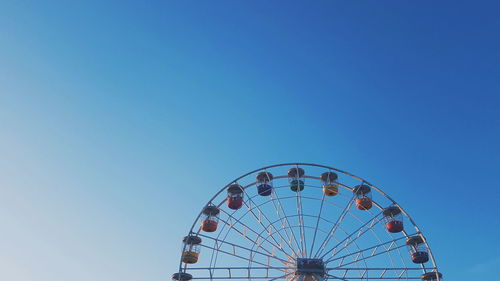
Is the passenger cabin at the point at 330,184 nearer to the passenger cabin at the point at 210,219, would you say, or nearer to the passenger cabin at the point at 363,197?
the passenger cabin at the point at 363,197

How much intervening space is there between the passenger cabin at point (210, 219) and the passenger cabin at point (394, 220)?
1065cm

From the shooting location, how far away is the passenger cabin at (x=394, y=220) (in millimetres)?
24406

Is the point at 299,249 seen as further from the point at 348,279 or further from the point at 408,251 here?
the point at 408,251

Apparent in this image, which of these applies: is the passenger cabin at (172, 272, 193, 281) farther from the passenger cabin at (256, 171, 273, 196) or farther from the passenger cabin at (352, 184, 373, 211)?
the passenger cabin at (352, 184, 373, 211)

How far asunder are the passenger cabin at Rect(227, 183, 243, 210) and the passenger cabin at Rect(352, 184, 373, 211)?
7453 millimetres

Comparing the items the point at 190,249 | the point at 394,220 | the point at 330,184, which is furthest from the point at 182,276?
the point at 394,220

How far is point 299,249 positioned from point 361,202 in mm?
5098

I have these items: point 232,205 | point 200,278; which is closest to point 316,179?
point 232,205

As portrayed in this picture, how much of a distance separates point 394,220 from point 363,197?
2272 millimetres

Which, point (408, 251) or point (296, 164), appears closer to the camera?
point (408, 251)

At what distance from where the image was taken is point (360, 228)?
990 inches

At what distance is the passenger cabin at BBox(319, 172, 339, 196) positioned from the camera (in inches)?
1040

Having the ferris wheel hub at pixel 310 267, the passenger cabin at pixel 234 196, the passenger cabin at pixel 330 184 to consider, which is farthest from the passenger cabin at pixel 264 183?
the ferris wheel hub at pixel 310 267

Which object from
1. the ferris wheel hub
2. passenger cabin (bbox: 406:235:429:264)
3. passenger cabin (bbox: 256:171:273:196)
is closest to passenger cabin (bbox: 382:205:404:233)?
passenger cabin (bbox: 406:235:429:264)
